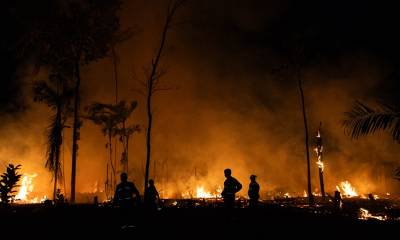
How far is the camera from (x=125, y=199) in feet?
42.4

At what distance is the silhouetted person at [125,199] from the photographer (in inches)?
509

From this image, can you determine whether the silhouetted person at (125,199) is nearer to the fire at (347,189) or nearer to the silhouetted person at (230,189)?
the silhouetted person at (230,189)

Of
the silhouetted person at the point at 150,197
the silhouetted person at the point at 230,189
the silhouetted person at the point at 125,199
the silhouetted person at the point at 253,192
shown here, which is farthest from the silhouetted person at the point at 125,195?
the silhouetted person at the point at 253,192

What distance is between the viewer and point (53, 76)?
1341 inches

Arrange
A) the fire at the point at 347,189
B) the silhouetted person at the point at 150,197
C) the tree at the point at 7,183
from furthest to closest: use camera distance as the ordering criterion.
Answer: the fire at the point at 347,189
the tree at the point at 7,183
the silhouetted person at the point at 150,197

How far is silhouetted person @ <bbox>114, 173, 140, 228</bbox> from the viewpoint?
12922 mm

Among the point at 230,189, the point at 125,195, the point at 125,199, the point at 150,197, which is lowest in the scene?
the point at 150,197

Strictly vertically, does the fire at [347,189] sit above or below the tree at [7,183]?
below

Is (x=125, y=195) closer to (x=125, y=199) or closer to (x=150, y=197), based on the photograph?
(x=125, y=199)

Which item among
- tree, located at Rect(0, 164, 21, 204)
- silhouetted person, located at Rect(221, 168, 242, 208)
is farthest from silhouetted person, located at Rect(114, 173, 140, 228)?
tree, located at Rect(0, 164, 21, 204)

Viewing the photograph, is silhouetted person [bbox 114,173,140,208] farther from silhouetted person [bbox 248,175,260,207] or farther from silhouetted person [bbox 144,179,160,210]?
silhouetted person [bbox 248,175,260,207]

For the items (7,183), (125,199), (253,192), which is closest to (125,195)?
(125,199)

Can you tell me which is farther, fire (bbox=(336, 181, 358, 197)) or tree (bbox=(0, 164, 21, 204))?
fire (bbox=(336, 181, 358, 197))

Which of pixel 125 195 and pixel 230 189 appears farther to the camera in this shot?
pixel 230 189
